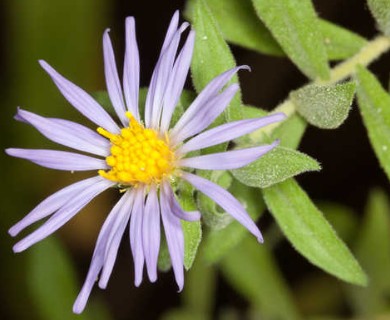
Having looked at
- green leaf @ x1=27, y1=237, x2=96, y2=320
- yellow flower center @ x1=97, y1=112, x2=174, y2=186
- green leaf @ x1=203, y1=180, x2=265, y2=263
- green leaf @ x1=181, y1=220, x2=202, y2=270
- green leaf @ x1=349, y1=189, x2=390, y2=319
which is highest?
yellow flower center @ x1=97, y1=112, x2=174, y2=186

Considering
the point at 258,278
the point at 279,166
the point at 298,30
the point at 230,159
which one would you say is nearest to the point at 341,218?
the point at 258,278

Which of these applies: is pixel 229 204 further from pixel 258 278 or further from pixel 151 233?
pixel 258 278

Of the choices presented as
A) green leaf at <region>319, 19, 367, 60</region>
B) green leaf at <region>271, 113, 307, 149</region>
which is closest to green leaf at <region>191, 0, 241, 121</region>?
green leaf at <region>271, 113, 307, 149</region>

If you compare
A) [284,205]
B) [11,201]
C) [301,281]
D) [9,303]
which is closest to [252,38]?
[284,205]

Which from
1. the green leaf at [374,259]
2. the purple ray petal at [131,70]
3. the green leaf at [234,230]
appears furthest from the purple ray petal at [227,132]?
the green leaf at [374,259]

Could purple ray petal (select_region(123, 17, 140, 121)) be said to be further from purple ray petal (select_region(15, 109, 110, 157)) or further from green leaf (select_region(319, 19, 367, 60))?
green leaf (select_region(319, 19, 367, 60))

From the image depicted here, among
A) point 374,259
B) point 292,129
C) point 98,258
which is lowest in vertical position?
point 374,259
